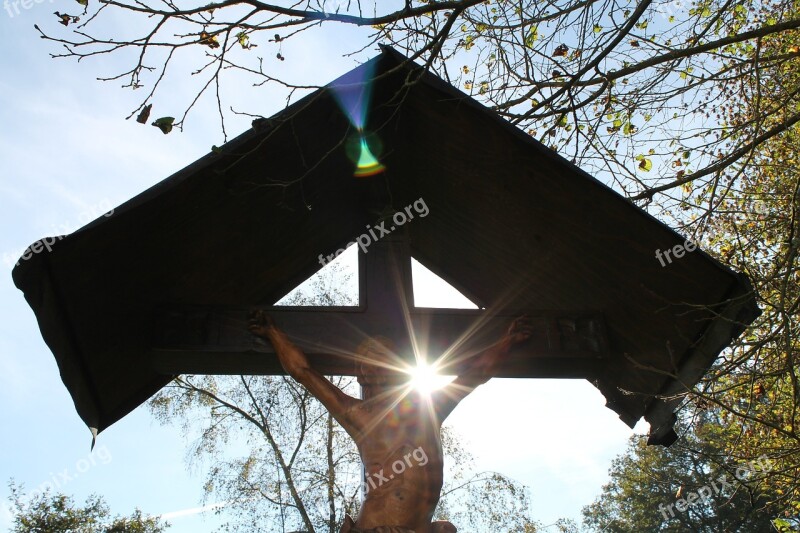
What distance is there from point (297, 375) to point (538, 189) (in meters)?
1.60

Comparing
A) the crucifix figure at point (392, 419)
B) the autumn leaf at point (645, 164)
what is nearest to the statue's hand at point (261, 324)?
the crucifix figure at point (392, 419)

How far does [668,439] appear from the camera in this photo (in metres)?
3.81

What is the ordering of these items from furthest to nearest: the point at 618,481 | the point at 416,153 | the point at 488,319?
the point at 618,481 → the point at 416,153 → the point at 488,319

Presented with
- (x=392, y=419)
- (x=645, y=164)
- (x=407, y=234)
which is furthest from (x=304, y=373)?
(x=645, y=164)

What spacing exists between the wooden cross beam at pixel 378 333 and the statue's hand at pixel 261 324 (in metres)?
0.09

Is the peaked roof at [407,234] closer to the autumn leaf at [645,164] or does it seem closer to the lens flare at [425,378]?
the lens flare at [425,378]

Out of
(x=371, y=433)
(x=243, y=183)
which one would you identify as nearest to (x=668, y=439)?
(x=371, y=433)

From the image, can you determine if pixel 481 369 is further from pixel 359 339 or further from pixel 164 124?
pixel 164 124

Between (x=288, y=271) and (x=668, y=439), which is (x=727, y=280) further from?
(x=288, y=271)

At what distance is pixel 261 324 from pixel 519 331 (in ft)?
4.42

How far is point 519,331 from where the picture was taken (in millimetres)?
3570

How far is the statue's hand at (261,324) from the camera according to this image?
341cm

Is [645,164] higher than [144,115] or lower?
higher

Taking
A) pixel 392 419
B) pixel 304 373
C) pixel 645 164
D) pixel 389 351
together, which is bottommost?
pixel 392 419
